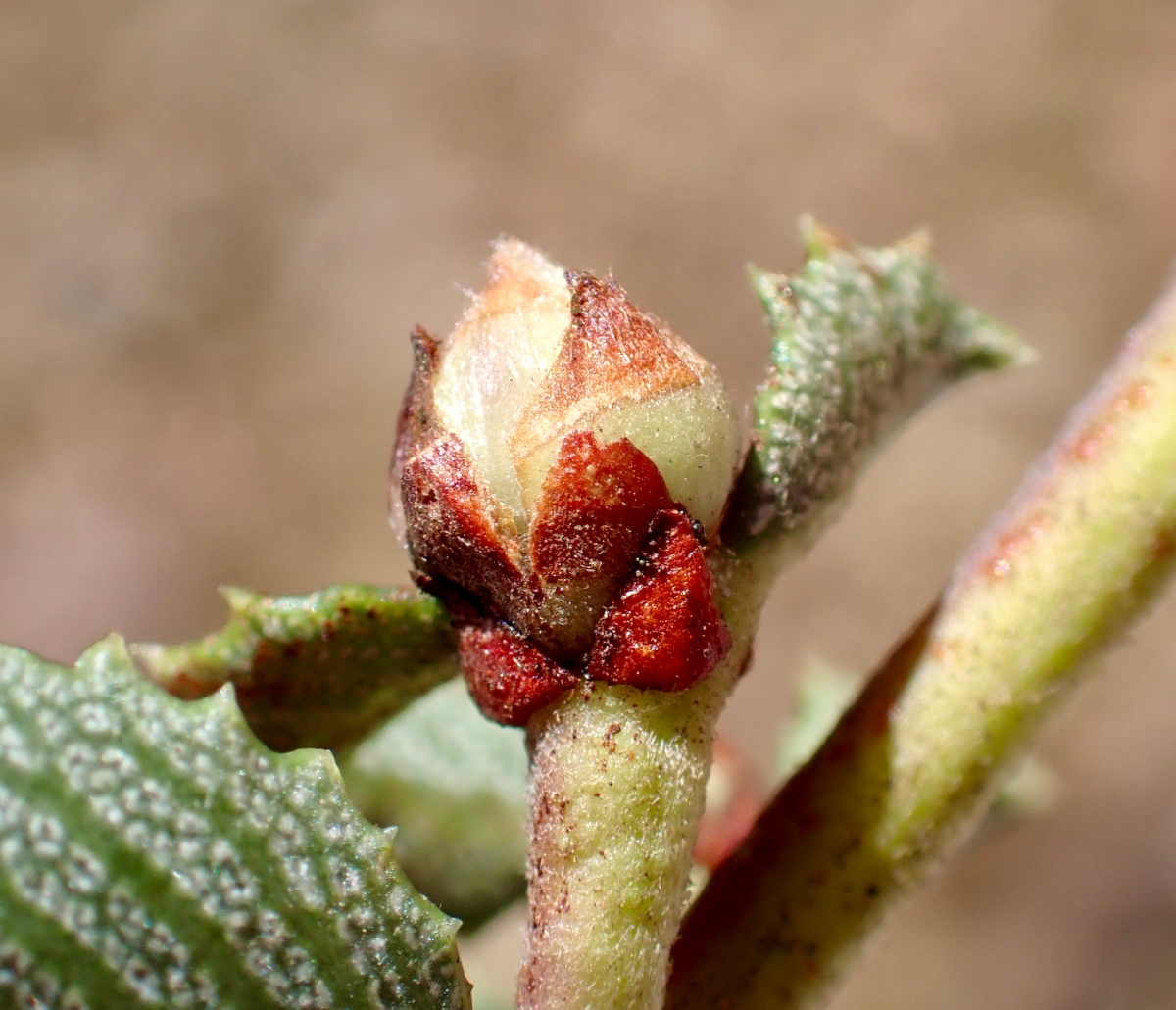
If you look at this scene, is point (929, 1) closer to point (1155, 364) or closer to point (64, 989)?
point (1155, 364)

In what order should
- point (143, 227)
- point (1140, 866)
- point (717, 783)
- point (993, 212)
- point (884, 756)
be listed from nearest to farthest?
point (884, 756), point (717, 783), point (1140, 866), point (993, 212), point (143, 227)

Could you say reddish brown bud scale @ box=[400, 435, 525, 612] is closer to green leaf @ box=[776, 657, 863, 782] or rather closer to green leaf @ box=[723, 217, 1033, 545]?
green leaf @ box=[723, 217, 1033, 545]

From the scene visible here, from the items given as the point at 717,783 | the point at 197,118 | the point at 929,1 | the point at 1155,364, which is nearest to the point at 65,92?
the point at 197,118

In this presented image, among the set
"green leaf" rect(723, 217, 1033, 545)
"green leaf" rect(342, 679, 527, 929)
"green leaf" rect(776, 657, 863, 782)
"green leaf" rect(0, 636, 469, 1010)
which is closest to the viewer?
"green leaf" rect(0, 636, 469, 1010)

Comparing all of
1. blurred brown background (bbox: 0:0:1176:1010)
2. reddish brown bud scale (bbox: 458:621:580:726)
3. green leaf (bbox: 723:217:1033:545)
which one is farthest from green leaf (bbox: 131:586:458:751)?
blurred brown background (bbox: 0:0:1176:1010)

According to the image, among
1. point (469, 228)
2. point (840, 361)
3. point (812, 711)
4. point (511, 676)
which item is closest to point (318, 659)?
point (511, 676)
